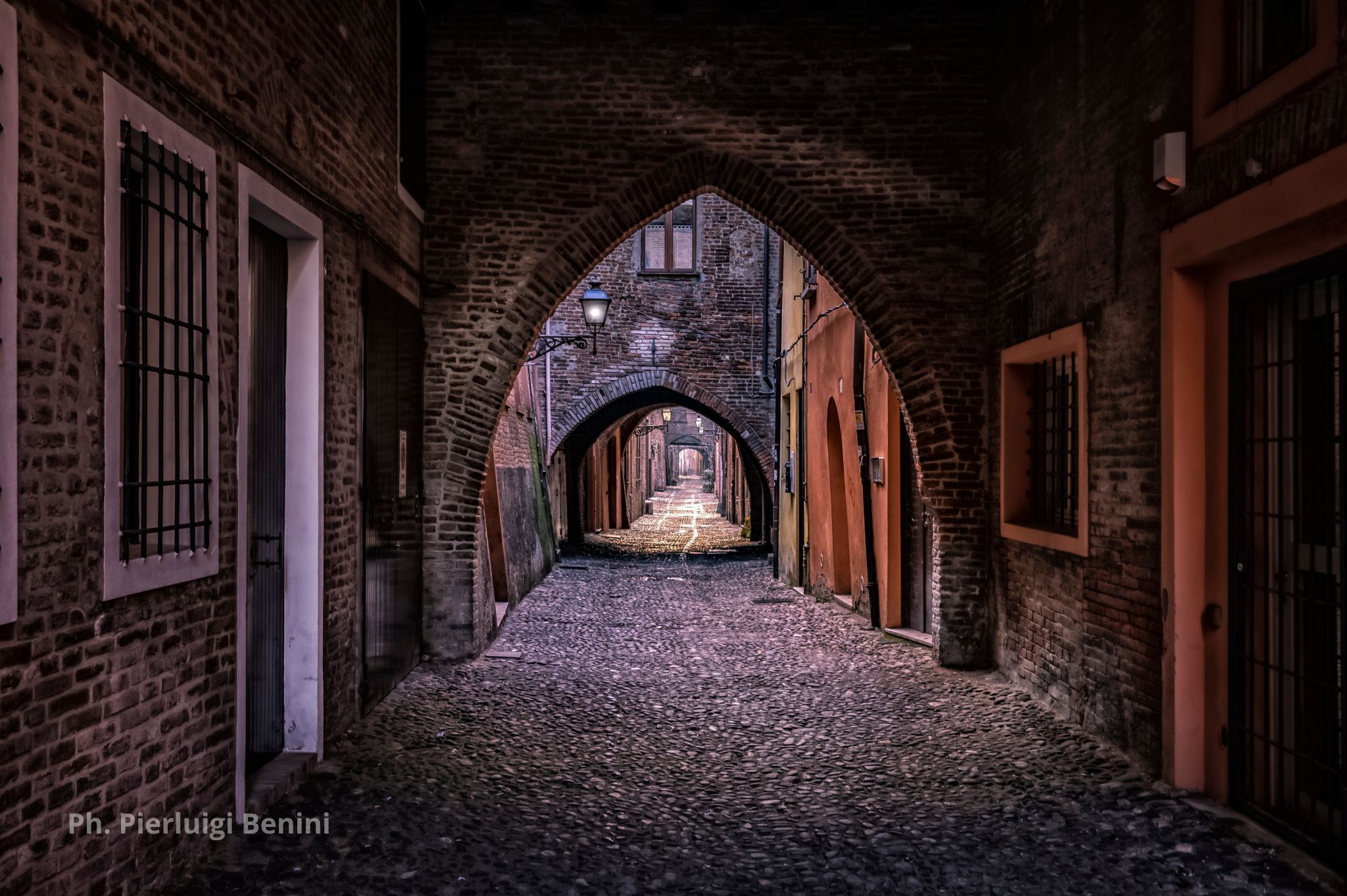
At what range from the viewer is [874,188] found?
8.15 m

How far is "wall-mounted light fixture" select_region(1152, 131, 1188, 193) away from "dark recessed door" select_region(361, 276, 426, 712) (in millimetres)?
4594

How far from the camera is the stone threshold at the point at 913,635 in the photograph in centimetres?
890

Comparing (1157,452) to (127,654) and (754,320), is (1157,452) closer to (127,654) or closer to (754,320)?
(127,654)

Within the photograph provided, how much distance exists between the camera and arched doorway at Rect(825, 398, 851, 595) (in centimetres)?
1201

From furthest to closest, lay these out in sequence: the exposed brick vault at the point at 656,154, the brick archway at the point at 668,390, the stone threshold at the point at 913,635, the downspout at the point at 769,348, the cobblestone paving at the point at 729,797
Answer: the brick archway at the point at 668,390 < the downspout at the point at 769,348 < the stone threshold at the point at 913,635 < the exposed brick vault at the point at 656,154 < the cobblestone paving at the point at 729,797

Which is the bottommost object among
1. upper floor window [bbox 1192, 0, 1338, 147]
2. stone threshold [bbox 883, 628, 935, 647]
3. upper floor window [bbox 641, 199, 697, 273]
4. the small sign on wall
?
stone threshold [bbox 883, 628, 935, 647]

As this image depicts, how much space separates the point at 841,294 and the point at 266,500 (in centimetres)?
474

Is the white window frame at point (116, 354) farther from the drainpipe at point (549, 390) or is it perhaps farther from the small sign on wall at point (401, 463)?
the drainpipe at point (549, 390)

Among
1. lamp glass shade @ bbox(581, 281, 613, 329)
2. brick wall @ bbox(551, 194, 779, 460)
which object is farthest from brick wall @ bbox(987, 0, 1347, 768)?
brick wall @ bbox(551, 194, 779, 460)

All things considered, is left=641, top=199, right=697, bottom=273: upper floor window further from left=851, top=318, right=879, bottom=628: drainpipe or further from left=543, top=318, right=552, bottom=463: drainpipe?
left=851, top=318, right=879, bottom=628: drainpipe

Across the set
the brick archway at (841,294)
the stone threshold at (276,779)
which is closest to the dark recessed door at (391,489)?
the brick archway at (841,294)

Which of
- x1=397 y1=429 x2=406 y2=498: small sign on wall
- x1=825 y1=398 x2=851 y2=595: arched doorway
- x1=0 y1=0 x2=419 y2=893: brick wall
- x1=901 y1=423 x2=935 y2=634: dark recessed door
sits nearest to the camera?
x1=0 y1=0 x2=419 y2=893: brick wall

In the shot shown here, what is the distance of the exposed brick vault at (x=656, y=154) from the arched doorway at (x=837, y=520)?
396 cm

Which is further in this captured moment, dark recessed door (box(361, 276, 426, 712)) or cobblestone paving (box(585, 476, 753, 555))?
cobblestone paving (box(585, 476, 753, 555))
